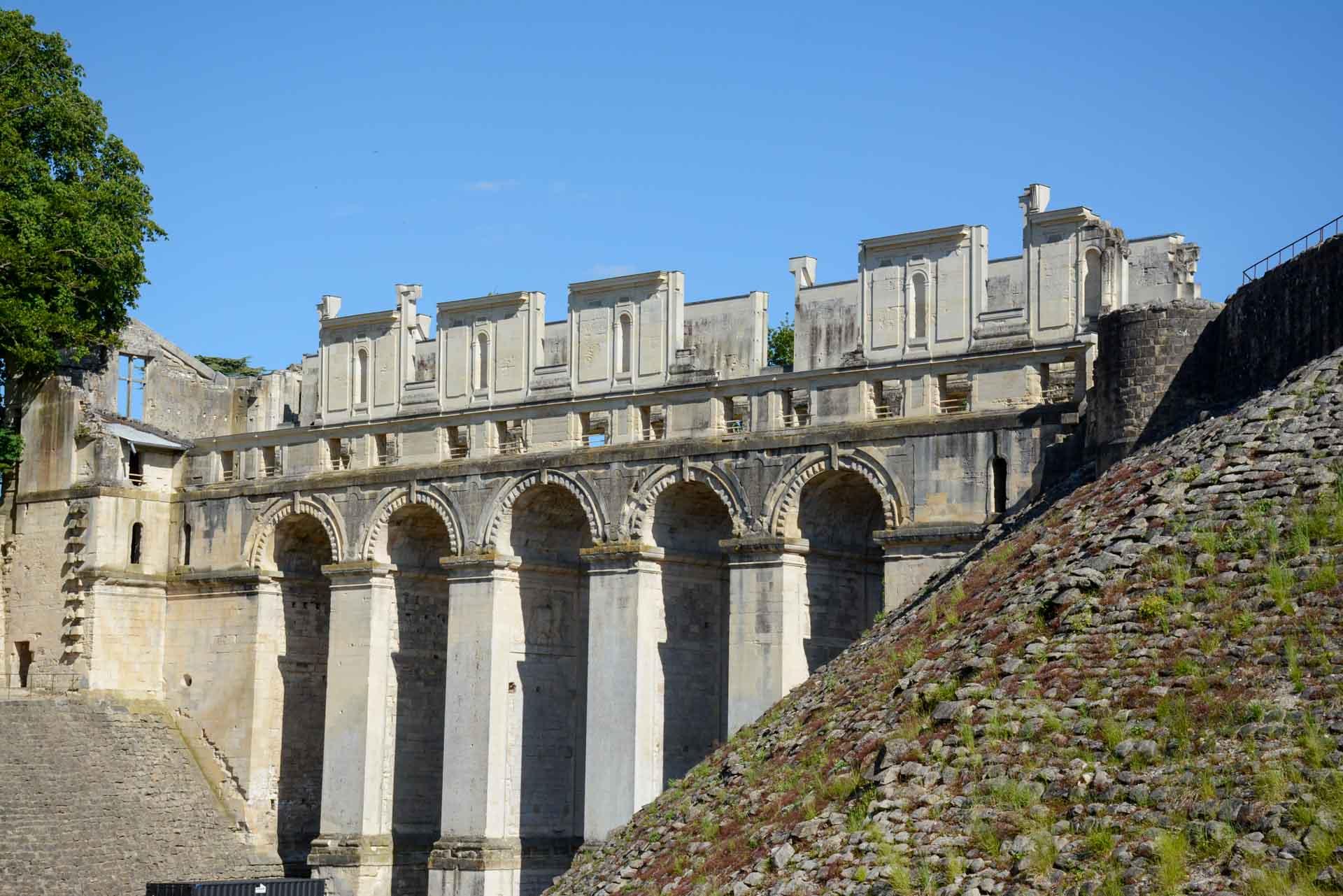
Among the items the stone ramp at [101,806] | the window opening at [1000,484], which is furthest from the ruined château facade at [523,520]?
the stone ramp at [101,806]

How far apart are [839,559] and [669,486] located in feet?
10.3

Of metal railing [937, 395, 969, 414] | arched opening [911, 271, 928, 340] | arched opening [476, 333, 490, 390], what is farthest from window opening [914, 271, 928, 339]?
arched opening [476, 333, 490, 390]

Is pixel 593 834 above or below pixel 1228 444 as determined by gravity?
below

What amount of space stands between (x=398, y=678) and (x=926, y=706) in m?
20.3

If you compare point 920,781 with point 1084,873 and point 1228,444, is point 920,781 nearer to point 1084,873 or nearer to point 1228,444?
point 1084,873

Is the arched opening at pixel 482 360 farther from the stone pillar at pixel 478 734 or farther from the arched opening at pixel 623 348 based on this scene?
the stone pillar at pixel 478 734

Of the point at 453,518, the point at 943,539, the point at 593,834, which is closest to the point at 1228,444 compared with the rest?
the point at 943,539

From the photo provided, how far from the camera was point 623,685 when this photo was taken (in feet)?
115

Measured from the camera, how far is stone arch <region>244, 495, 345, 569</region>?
1564 inches

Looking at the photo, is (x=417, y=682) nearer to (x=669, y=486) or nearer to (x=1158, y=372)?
(x=669, y=486)

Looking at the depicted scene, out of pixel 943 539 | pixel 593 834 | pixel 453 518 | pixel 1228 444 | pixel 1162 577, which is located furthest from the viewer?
pixel 453 518

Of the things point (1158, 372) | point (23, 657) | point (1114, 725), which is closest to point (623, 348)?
point (1158, 372)

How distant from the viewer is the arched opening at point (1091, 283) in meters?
31.7

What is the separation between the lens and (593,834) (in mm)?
34312
